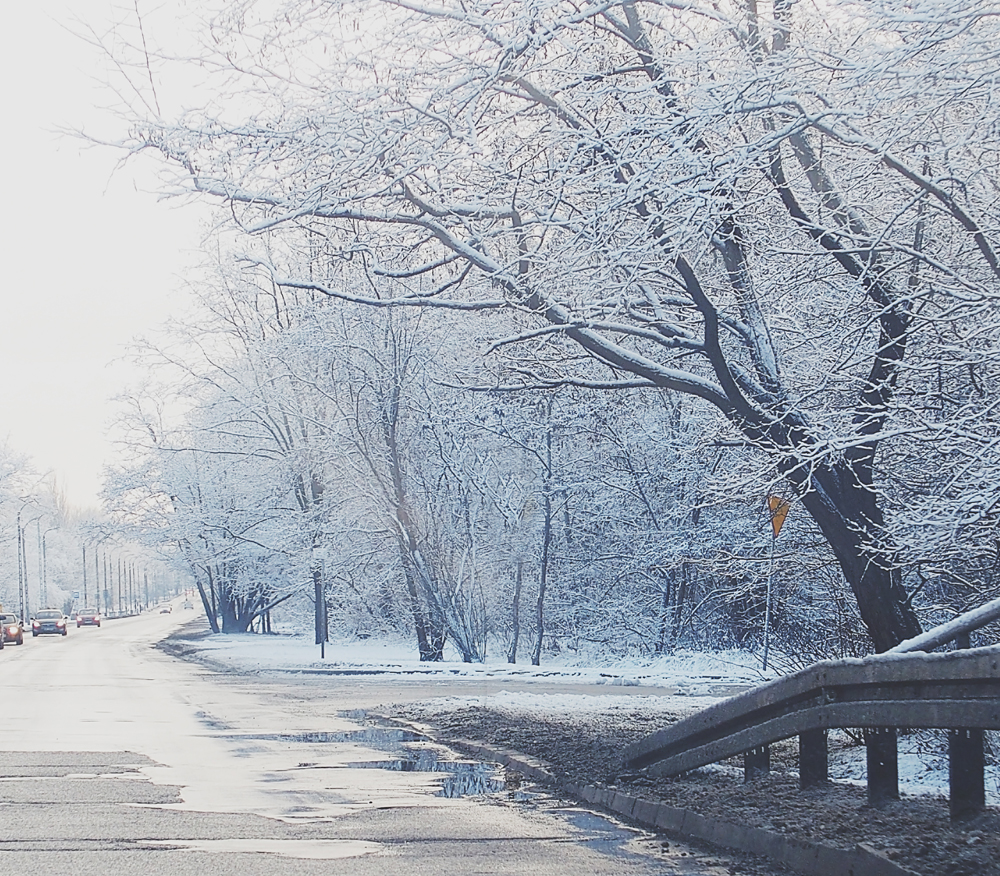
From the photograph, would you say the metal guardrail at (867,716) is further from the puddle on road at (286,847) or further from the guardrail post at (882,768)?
the puddle on road at (286,847)

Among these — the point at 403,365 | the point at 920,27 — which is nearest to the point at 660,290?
the point at 920,27

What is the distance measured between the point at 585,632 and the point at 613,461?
5479 mm

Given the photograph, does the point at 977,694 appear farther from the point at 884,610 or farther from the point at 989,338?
the point at 884,610

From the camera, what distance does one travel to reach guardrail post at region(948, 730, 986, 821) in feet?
22.6

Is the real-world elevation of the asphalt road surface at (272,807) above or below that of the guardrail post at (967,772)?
below

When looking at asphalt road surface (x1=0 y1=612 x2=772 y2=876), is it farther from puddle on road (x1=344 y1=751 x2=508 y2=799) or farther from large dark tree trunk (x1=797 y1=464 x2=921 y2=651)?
large dark tree trunk (x1=797 y1=464 x2=921 y2=651)

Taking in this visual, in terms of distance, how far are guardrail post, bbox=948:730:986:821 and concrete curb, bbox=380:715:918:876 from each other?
63cm

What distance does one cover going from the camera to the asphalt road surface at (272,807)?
7.36 metres

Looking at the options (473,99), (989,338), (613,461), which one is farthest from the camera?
(613,461)

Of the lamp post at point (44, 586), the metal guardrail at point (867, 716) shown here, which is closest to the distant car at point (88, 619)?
the lamp post at point (44, 586)

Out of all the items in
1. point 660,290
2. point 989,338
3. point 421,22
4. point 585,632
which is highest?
point 421,22

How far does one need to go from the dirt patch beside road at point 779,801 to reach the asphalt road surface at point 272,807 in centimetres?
56

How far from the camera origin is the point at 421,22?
971 centimetres

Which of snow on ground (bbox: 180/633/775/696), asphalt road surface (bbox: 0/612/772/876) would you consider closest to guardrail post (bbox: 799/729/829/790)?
asphalt road surface (bbox: 0/612/772/876)
